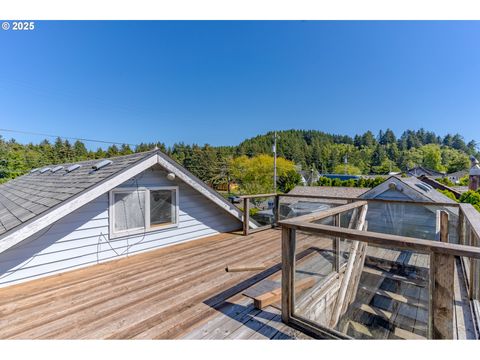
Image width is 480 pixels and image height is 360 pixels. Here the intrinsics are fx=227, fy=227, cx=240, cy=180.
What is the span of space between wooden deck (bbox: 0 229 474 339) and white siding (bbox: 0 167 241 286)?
0.18 meters

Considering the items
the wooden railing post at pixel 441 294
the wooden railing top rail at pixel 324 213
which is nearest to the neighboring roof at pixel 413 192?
the wooden railing top rail at pixel 324 213

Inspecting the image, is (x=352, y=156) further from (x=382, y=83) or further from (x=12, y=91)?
(x=12, y=91)

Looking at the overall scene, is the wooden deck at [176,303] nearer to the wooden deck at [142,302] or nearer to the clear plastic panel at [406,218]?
the wooden deck at [142,302]

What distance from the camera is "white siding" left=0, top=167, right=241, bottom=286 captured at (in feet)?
10.0

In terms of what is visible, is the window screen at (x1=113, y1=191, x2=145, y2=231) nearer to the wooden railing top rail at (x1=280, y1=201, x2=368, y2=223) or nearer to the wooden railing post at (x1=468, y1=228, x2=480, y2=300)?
the wooden railing top rail at (x1=280, y1=201, x2=368, y2=223)

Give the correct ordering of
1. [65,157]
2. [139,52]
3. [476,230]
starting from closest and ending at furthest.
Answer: [476,230], [139,52], [65,157]

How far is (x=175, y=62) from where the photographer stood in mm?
14688

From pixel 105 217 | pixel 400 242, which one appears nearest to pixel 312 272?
pixel 400 242

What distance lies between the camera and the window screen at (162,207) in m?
4.40

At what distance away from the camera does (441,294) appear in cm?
144

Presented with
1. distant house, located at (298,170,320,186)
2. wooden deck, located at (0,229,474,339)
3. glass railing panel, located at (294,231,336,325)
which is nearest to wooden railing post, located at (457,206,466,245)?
wooden deck, located at (0,229,474,339)

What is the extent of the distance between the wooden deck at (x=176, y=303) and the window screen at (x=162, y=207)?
104cm
